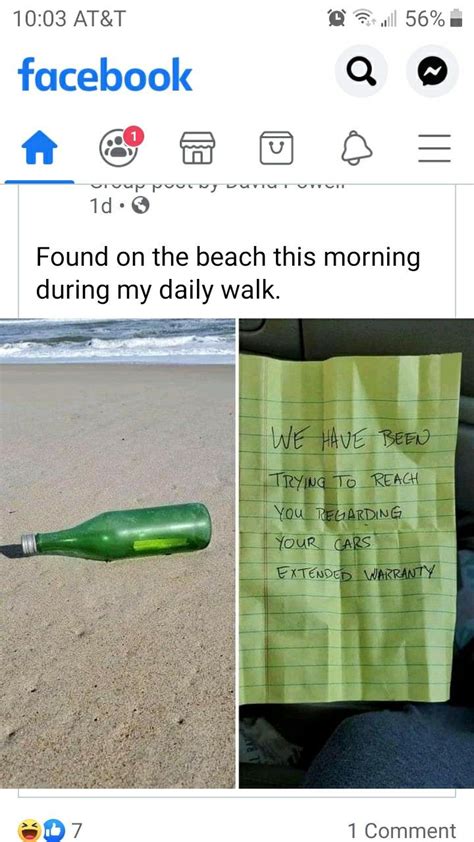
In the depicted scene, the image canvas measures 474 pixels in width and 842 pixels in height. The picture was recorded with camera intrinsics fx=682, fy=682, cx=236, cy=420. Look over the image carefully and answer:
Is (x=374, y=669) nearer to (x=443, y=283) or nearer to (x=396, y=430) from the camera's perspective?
(x=396, y=430)

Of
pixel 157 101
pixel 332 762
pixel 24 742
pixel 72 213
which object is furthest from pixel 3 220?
pixel 332 762

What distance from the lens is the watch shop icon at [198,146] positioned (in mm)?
720

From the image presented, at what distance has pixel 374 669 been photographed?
32.7 inches

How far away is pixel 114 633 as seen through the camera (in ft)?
2.88

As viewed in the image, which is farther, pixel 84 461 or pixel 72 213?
pixel 84 461

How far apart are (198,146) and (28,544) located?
0.56 metres

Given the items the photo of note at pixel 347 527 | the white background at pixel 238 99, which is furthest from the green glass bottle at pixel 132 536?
the white background at pixel 238 99

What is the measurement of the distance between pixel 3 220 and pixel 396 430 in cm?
49
